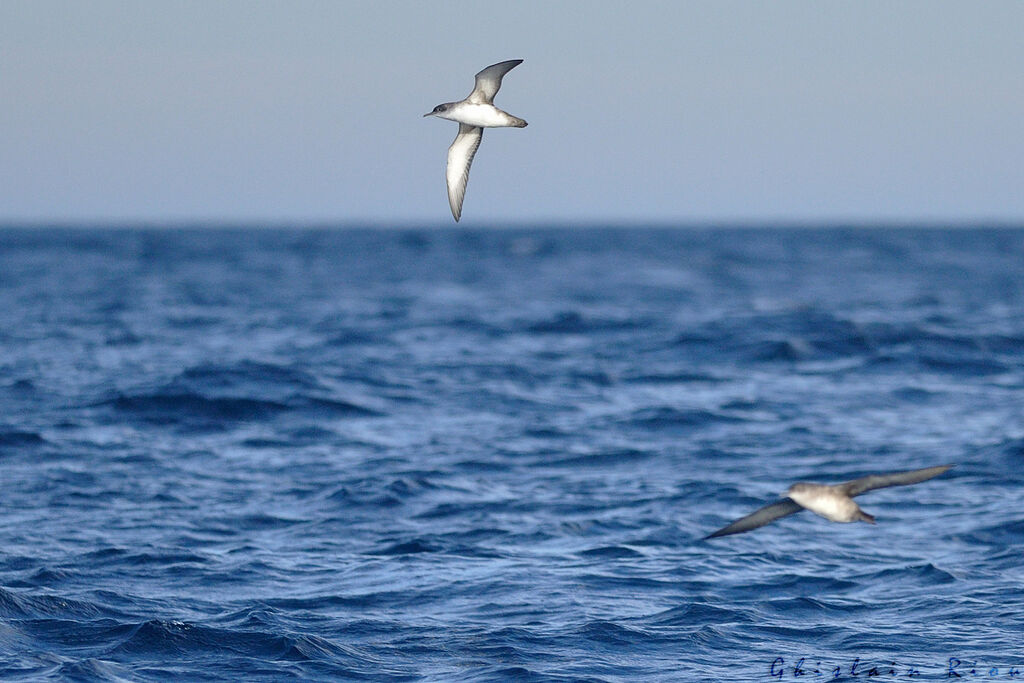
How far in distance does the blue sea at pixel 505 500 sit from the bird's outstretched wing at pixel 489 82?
463 cm

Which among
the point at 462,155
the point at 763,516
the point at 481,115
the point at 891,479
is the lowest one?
the point at 763,516

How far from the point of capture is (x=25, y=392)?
23.7 m

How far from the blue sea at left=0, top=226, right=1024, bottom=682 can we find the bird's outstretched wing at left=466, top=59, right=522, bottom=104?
15.2 ft

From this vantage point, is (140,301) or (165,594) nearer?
(165,594)

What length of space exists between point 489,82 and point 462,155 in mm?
1245

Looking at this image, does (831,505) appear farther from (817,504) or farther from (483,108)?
(483,108)

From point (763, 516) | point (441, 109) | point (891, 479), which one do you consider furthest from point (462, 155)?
point (891, 479)

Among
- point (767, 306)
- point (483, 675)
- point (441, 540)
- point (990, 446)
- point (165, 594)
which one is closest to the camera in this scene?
point (483, 675)

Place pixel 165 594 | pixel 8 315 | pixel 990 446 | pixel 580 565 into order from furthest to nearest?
pixel 8 315, pixel 990 446, pixel 580 565, pixel 165 594

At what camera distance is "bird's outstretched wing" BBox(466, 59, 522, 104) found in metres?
10.7

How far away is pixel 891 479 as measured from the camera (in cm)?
813

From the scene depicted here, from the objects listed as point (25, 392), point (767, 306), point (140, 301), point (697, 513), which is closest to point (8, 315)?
point (140, 301)

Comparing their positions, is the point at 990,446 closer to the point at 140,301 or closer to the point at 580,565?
the point at 580,565

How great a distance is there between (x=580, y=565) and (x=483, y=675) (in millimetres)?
3316
